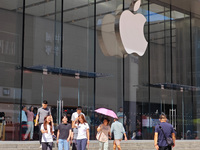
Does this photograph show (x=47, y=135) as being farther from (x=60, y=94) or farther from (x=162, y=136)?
(x=60, y=94)

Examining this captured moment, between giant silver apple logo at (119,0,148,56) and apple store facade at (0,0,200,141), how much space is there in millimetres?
156

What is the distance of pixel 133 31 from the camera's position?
23.4 metres

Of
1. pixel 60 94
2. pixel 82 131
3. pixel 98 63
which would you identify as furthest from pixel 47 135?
pixel 98 63

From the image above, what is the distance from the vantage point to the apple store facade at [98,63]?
18641 millimetres

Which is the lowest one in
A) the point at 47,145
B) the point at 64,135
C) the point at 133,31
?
the point at 47,145

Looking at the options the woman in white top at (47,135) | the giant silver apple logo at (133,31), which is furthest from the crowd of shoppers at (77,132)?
the giant silver apple logo at (133,31)

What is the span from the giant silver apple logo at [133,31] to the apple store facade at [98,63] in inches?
6.1

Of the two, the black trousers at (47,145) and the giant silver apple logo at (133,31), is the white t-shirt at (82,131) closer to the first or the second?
the black trousers at (47,145)

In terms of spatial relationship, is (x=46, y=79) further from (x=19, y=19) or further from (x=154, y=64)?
(x=154, y=64)

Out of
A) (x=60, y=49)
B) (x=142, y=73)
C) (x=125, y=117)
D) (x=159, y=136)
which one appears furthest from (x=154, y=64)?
(x=159, y=136)

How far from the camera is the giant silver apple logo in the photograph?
74.3 ft

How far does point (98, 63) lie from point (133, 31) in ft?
10.1

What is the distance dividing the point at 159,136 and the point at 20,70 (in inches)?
357

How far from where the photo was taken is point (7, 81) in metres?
18.5
